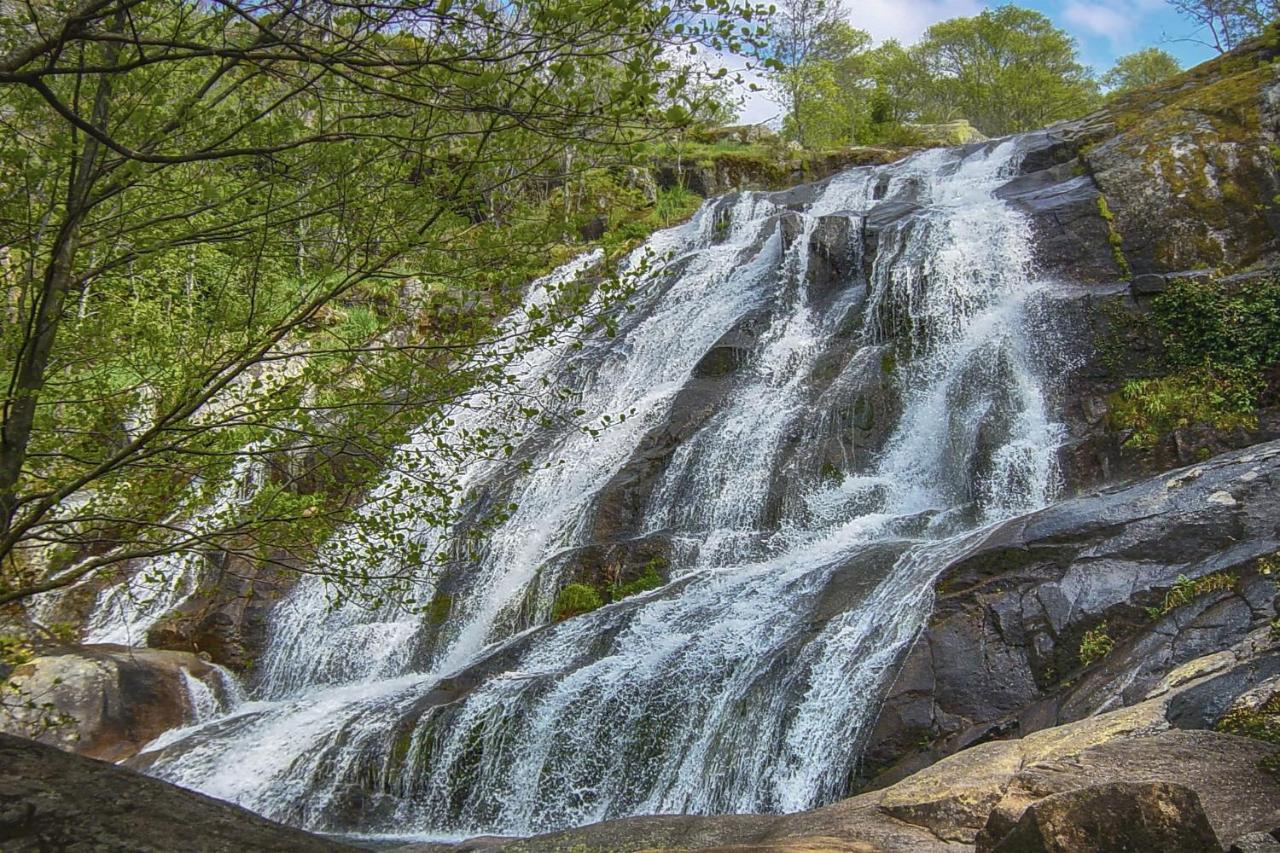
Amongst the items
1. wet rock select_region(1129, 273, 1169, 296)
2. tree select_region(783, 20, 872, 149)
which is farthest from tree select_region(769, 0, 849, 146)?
wet rock select_region(1129, 273, 1169, 296)

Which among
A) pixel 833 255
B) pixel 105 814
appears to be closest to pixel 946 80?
pixel 833 255

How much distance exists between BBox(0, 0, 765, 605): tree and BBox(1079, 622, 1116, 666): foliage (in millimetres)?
6136

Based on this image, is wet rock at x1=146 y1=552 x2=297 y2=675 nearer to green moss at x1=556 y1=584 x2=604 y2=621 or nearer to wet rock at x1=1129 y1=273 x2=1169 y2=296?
green moss at x1=556 y1=584 x2=604 y2=621

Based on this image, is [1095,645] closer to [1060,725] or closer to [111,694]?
[1060,725]

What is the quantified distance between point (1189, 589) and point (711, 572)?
5597 millimetres

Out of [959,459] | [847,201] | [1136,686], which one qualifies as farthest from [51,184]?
[847,201]

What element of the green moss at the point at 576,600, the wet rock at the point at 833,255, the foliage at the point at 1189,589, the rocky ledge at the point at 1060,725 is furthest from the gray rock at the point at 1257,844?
the wet rock at the point at 833,255

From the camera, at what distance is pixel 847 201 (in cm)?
2394

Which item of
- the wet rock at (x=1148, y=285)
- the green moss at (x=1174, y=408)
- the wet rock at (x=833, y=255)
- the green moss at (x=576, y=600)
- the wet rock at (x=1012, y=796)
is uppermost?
the wet rock at (x=833, y=255)

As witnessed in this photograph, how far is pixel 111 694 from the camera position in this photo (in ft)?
42.2

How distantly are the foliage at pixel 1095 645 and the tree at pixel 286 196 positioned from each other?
20.1 ft

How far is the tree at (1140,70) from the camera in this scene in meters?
48.9

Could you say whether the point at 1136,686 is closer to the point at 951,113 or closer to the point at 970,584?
the point at 970,584

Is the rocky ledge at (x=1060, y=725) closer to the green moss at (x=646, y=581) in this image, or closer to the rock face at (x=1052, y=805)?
the rock face at (x=1052, y=805)
